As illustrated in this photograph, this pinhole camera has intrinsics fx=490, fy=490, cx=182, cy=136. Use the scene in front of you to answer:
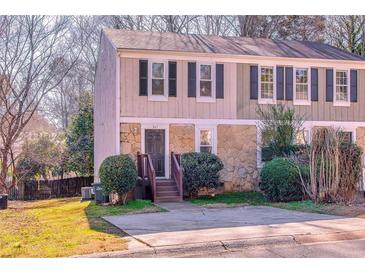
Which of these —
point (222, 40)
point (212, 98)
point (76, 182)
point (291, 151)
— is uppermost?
point (222, 40)

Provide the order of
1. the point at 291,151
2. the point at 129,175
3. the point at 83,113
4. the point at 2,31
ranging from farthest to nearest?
the point at 83,113
the point at 2,31
the point at 291,151
the point at 129,175

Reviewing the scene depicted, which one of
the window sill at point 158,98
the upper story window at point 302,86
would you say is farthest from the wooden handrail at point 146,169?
the upper story window at point 302,86

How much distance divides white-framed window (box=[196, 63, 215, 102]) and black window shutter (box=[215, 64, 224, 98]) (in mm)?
152

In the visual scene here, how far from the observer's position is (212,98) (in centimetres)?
1858

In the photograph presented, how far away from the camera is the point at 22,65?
2436cm

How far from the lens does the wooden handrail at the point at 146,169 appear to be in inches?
630

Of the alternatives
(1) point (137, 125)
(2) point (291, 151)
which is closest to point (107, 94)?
(1) point (137, 125)

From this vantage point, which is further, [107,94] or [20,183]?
[20,183]

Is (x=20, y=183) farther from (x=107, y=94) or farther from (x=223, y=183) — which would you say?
(x=223, y=183)

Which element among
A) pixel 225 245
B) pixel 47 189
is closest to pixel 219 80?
pixel 225 245

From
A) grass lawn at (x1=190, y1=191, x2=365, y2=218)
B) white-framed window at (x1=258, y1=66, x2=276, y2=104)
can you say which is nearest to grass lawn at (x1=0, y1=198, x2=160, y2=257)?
grass lawn at (x1=190, y1=191, x2=365, y2=218)

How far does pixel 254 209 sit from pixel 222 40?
1022cm

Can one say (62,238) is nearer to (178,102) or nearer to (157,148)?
(157,148)

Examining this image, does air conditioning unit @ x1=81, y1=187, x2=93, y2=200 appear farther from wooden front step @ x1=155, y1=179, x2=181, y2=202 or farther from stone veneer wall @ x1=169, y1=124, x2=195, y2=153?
stone veneer wall @ x1=169, y1=124, x2=195, y2=153
